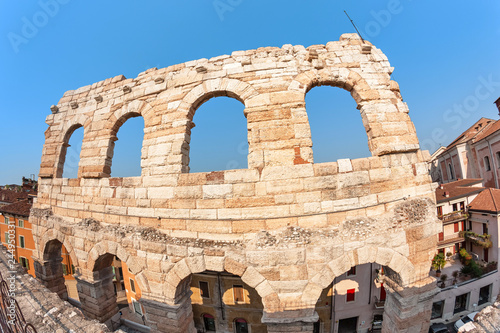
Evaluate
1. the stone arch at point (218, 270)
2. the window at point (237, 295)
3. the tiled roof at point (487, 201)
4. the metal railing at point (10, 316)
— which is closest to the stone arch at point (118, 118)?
the metal railing at point (10, 316)

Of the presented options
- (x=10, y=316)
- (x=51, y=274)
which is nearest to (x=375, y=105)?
(x=10, y=316)

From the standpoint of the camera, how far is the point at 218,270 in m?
4.18

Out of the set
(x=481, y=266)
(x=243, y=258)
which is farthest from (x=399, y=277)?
(x=481, y=266)

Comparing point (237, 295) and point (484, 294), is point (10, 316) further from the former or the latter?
point (484, 294)

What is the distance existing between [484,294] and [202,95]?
2274 cm

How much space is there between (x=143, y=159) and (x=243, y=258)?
363 centimetres

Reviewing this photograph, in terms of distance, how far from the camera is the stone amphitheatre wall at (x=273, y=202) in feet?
13.1

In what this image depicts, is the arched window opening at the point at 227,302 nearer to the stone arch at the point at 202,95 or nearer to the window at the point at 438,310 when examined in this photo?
the stone arch at the point at 202,95

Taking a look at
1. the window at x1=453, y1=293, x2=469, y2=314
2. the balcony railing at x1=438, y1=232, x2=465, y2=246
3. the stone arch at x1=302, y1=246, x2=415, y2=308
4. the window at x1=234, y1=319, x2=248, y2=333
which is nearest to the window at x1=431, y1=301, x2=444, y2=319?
the window at x1=453, y1=293, x2=469, y2=314

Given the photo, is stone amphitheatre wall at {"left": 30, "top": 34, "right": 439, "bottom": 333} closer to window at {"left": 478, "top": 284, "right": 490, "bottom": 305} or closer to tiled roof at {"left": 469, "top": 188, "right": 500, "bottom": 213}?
tiled roof at {"left": 469, "top": 188, "right": 500, "bottom": 213}

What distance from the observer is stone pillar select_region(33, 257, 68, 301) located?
720 centimetres

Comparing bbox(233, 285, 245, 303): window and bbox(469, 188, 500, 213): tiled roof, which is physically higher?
bbox(469, 188, 500, 213): tiled roof

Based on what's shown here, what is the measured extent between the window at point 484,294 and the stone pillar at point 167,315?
20.4 m

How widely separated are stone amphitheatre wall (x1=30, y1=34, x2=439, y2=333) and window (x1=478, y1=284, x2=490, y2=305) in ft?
53.3
